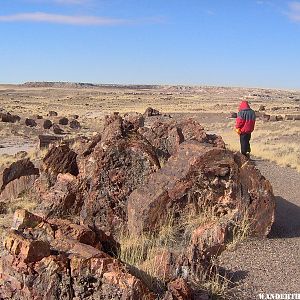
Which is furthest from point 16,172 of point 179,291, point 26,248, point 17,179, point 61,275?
point 179,291

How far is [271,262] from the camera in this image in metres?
7.03

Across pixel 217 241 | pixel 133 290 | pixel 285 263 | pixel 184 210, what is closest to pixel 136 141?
pixel 184 210

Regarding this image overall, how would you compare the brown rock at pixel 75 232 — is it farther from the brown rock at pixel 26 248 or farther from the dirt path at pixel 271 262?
the dirt path at pixel 271 262

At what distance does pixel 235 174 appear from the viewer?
8.56 metres

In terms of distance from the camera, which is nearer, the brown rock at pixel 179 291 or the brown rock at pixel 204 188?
the brown rock at pixel 179 291

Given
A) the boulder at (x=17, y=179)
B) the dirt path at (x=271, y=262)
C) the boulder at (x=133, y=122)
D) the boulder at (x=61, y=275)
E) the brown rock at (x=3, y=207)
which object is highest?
the boulder at (x=133, y=122)

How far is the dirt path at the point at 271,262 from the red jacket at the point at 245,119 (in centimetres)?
603

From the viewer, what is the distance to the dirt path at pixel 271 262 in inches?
242

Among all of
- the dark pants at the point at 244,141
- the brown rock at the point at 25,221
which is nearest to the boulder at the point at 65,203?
the brown rock at the point at 25,221

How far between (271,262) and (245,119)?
9.33 meters

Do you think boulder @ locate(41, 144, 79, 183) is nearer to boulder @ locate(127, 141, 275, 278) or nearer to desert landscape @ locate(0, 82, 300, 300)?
desert landscape @ locate(0, 82, 300, 300)

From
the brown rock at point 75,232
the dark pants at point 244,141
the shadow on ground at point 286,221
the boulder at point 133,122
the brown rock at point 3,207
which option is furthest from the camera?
the dark pants at point 244,141

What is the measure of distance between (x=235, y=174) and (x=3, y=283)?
4.46 m

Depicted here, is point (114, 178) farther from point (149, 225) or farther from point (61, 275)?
point (61, 275)
